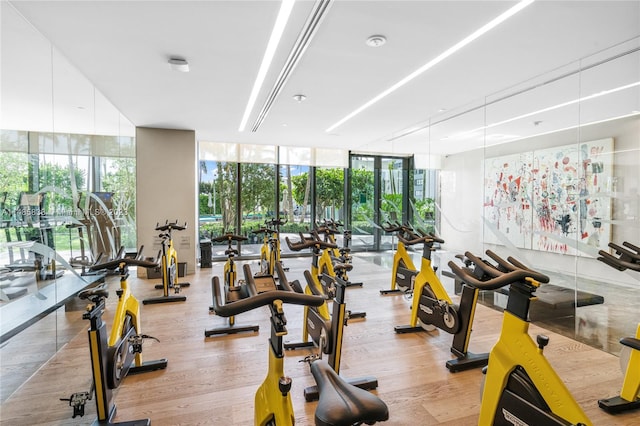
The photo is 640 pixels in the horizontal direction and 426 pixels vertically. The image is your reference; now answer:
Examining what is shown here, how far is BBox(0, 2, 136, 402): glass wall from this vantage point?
2.32m

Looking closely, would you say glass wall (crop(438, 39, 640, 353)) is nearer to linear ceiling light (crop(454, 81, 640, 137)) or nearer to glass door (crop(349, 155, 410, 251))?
linear ceiling light (crop(454, 81, 640, 137))

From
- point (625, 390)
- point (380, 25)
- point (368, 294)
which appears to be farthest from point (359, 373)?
point (380, 25)

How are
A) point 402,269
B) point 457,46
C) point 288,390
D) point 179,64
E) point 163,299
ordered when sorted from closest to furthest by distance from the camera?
point 288,390, point 457,46, point 179,64, point 163,299, point 402,269

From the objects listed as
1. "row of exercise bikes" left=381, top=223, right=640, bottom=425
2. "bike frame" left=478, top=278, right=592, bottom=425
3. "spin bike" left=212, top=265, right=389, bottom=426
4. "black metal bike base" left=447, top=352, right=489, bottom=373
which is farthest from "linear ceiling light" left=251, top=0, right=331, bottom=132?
"black metal bike base" left=447, top=352, right=489, bottom=373

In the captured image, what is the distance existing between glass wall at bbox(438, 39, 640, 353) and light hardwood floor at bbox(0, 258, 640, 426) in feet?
1.65

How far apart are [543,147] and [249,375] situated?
4.03 m

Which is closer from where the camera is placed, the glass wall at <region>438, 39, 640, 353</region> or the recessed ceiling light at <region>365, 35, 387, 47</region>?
the recessed ceiling light at <region>365, 35, 387, 47</region>

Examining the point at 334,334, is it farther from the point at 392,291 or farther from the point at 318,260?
the point at 392,291

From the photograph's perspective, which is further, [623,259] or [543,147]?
[543,147]

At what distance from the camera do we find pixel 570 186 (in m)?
3.42

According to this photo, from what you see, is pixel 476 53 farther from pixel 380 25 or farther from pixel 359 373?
pixel 359 373

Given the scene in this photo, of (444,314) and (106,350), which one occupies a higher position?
(106,350)

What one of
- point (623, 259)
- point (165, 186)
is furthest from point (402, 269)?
point (165, 186)

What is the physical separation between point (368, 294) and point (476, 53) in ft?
11.2
